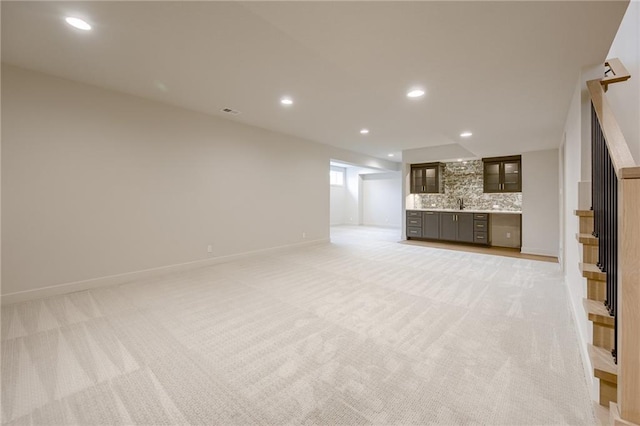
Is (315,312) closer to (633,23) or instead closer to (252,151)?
(252,151)

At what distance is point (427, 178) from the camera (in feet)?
25.0

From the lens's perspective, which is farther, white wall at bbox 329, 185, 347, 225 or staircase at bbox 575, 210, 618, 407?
white wall at bbox 329, 185, 347, 225

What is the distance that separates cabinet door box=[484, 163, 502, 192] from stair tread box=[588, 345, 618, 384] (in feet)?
19.9

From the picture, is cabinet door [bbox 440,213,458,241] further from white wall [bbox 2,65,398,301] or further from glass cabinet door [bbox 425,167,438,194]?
white wall [bbox 2,65,398,301]

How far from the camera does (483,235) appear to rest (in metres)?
6.57

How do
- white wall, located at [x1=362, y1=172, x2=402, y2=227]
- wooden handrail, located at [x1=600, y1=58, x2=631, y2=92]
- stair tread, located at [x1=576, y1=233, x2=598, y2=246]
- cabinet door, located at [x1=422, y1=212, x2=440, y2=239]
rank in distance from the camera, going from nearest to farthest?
stair tread, located at [x1=576, y1=233, x2=598, y2=246], wooden handrail, located at [x1=600, y1=58, x2=631, y2=92], cabinet door, located at [x1=422, y1=212, x2=440, y2=239], white wall, located at [x1=362, y1=172, x2=402, y2=227]

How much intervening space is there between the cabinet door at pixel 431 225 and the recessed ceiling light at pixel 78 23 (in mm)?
7296

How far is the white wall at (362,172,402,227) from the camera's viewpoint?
1077 cm

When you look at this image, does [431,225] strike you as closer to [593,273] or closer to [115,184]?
[593,273]

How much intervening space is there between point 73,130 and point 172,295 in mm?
2377

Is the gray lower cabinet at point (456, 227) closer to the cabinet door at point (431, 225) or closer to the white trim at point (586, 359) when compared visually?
the cabinet door at point (431, 225)

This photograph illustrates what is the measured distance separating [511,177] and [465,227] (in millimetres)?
1594

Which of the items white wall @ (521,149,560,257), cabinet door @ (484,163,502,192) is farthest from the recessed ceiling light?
cabinet door @ (484,163,502,192)

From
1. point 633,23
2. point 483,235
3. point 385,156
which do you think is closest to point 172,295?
point 633,23
